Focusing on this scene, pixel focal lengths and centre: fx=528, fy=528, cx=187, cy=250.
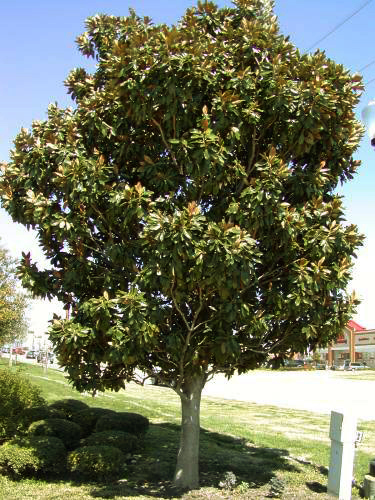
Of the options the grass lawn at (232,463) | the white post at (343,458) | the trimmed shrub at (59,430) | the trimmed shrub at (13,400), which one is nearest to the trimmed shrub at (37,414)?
the trimmed shrub at (13,400)

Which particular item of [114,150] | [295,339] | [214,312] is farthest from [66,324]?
[295,339]

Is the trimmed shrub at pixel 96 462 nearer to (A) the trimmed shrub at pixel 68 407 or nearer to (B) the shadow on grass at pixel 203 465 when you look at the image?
(B) the shadow on grass at pixel 203 465

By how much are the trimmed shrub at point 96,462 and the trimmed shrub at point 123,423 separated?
1844mm

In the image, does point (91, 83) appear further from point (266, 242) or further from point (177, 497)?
point (177, 497)

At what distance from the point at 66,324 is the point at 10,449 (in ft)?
9.03

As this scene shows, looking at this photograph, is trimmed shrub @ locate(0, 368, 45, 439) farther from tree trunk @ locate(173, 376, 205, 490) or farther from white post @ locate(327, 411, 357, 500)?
white post @ locate(327, 411, 357, 500)

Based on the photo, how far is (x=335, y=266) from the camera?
272 inches

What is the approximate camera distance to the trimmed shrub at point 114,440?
29.6 feet

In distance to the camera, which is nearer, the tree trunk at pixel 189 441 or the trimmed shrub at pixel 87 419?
the tree trunk at pixel 189 441

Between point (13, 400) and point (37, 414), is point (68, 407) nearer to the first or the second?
point (37, 414)

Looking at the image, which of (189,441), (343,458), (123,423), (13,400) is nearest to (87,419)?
(123,423)

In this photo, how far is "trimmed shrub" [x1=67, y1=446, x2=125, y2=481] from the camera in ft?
26.3

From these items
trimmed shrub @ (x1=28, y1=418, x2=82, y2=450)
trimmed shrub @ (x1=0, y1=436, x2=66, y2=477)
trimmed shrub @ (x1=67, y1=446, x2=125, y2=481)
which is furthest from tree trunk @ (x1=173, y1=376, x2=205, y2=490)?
trimmed shrub @ (x1=28, y1=418, x2=82, y2=450)

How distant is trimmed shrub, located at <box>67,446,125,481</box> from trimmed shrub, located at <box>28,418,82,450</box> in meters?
1.12
